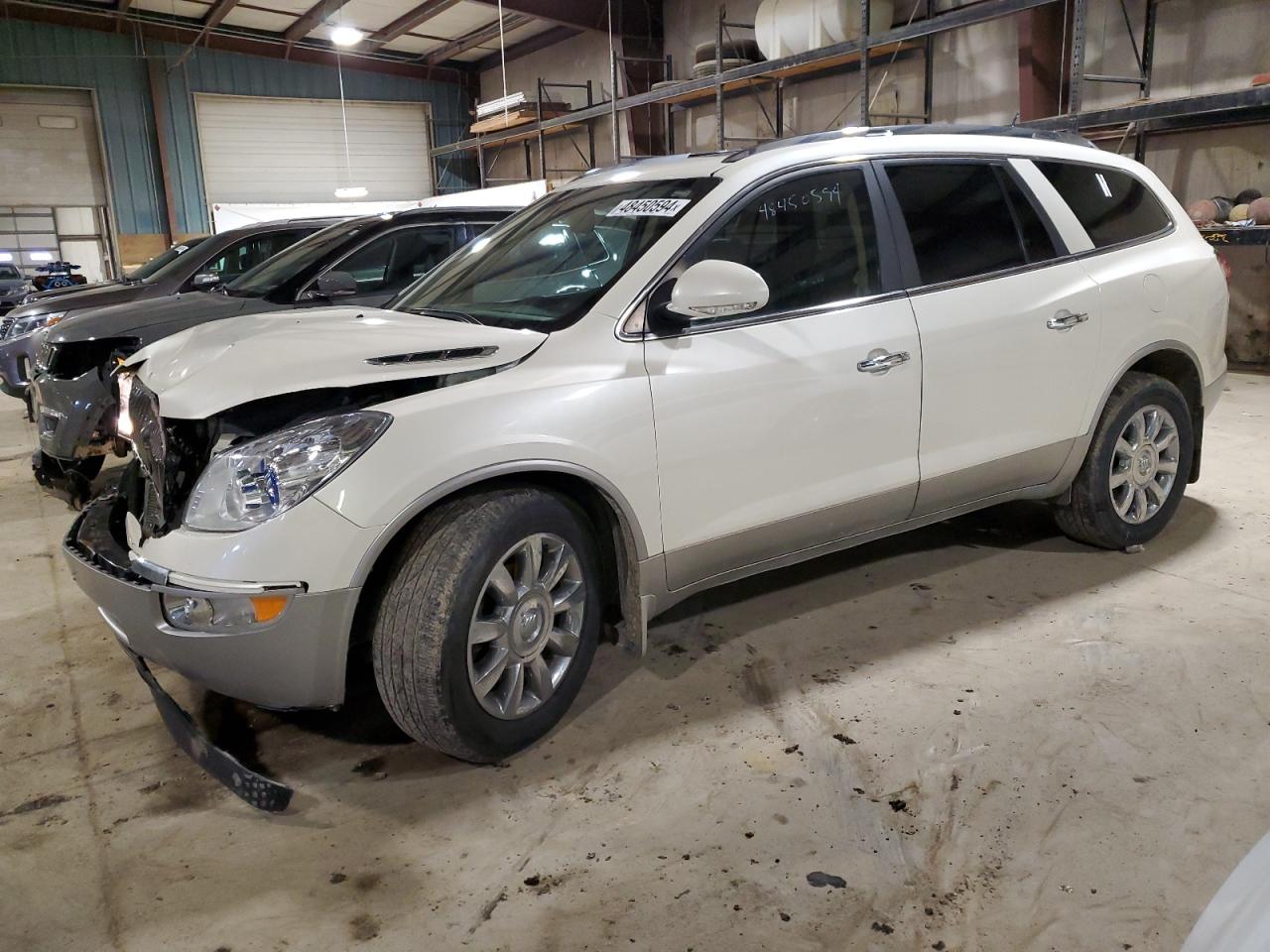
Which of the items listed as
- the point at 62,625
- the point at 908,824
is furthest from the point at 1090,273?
the point at 62,625

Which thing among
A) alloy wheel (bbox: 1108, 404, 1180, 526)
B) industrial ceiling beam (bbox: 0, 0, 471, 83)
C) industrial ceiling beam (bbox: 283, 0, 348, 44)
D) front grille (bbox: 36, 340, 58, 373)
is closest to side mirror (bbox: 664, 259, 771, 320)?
alloy wheel (bbox: 1108, 404, 1180, 526)

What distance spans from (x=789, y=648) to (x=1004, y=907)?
1.22 meters

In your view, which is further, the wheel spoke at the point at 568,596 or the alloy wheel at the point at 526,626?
the wheel spoke at the point at 568,596

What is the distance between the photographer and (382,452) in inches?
83.7

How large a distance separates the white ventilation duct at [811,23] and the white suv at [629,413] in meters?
6.66

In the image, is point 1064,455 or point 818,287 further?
point 1064,455

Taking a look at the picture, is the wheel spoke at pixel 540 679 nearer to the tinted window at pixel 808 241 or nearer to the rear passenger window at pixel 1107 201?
the tinted window at pixel 808 241

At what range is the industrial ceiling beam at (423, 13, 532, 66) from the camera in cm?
1612

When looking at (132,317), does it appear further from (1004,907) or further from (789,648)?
(1004,907)

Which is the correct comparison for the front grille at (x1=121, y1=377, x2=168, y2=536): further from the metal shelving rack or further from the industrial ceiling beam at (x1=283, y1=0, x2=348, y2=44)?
the industrial ceiling beam at (x1=283, y1=0, x2=348, y2=44)

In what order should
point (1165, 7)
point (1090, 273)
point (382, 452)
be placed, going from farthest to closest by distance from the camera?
point (1165, 7), point (1090, 273), point (382, 452)

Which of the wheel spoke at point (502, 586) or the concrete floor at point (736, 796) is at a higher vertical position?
the wheel spoke at point (502, 586)

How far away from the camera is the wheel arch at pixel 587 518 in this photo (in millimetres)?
2182

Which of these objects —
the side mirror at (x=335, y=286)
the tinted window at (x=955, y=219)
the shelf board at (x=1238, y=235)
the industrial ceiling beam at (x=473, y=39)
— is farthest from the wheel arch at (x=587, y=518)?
the industrial ceiling beam at (x=473, y=39)
